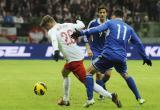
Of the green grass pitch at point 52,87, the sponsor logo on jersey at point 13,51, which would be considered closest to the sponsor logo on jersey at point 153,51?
the green grass pitch at point 52,87

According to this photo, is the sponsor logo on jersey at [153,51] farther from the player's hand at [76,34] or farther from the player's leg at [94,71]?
the player's hand at [76,34]

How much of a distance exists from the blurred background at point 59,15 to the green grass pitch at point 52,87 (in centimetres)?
260

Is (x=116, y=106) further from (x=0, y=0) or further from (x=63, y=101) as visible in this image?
(x=0, y=0)

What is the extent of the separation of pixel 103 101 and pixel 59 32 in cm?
215

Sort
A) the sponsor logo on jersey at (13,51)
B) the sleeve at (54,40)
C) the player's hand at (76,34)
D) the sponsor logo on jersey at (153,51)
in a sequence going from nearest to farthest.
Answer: the player's hand at (76,34) < the sleeve at (54,40) < the sponsor logo on jersey at (13,51) < the sponsor logo on jersey at (153,51)

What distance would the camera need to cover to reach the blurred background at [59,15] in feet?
93.8

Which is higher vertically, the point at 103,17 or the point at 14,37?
the point at 103,17

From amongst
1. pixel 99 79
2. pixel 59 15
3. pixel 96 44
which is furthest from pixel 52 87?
pixel 59 15

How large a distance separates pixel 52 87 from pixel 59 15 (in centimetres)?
1381

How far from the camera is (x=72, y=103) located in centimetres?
1321

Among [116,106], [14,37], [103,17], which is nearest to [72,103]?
[116,106]

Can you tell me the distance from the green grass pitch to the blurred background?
260 cm

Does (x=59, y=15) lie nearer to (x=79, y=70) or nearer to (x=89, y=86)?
(x=79, y=70)

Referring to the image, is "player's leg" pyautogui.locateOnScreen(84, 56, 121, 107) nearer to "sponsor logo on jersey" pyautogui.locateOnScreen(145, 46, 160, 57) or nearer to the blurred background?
the blurred background
